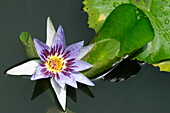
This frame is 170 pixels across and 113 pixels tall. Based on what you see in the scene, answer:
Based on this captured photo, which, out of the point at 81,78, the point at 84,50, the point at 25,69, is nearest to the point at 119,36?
the point at 84,50

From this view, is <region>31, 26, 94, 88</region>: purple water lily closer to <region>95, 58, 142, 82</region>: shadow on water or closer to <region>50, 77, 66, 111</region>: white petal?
<region>50, 77, 66, 111</region>: white petal

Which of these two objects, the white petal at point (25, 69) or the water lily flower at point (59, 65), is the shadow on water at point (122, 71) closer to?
the water lily flower at point (59, 65)

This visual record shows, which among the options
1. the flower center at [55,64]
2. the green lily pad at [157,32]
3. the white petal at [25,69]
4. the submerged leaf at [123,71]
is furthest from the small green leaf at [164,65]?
the white petal at [25,69]

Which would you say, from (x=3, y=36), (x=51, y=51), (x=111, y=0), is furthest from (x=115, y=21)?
(x=3, y=36)

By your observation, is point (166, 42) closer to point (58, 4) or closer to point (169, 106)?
point (169, 106)

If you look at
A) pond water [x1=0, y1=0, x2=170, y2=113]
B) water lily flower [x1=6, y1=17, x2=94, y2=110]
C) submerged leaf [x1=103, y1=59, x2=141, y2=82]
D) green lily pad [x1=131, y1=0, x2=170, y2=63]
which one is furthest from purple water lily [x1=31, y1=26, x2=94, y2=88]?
green lily pad [x1=131, y1=0, x2=170, y2=63]
